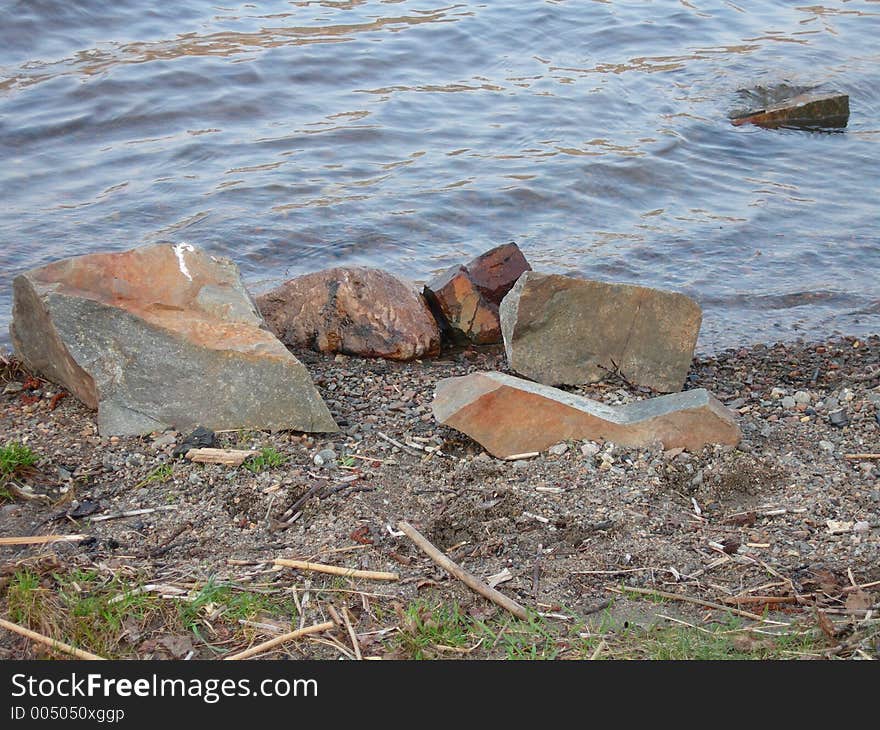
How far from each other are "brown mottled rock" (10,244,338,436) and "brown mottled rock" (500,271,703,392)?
3.41ft

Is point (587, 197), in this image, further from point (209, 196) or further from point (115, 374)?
point (115, 374)

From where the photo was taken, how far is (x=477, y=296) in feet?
17.6

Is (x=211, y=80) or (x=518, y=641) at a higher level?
(x=211, y=80)

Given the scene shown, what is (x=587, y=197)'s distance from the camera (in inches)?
306

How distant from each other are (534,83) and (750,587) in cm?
773

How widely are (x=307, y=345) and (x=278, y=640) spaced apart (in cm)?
243

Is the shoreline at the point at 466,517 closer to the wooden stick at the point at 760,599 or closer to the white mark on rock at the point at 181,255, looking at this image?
the wooden stick at the point at 760,599

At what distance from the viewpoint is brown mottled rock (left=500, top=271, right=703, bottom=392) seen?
4.62 meters

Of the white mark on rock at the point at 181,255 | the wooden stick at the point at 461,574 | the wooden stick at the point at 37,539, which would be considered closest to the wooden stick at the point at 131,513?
the wooden stick at the point at 37,539

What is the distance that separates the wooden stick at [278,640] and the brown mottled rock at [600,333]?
2065 mm

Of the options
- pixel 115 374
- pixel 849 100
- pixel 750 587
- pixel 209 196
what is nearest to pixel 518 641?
pixel 750 587

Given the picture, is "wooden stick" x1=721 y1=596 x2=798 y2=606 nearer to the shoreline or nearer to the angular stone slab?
the shoreline

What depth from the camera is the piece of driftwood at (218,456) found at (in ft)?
12.2

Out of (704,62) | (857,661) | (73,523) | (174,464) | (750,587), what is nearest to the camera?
(857,661)
